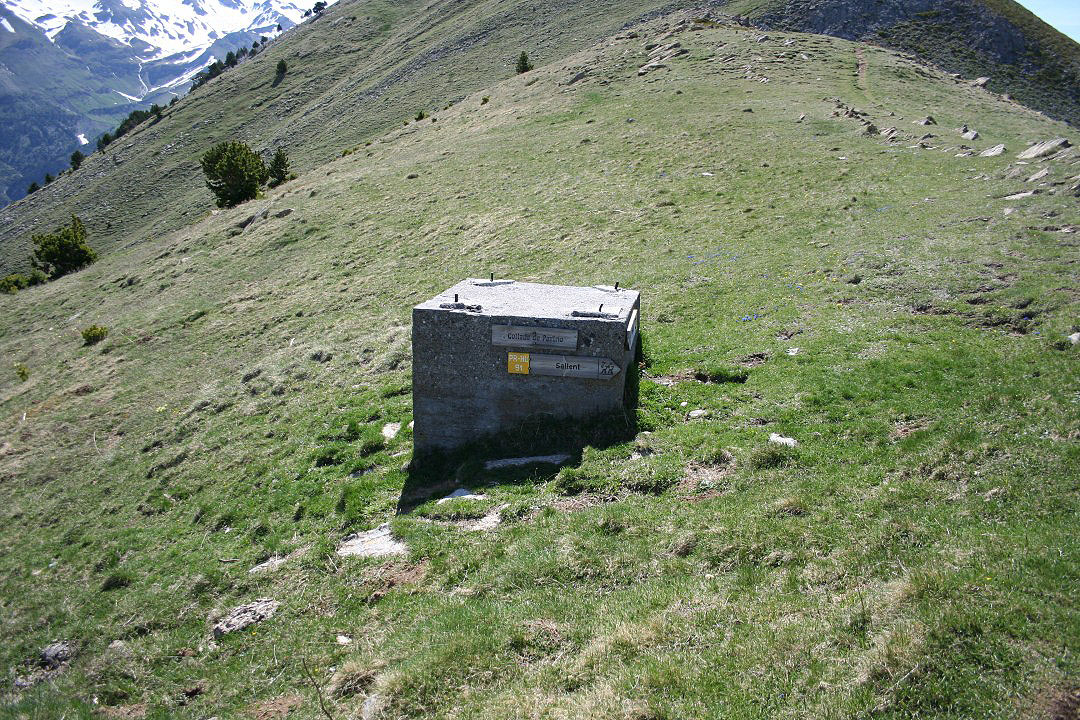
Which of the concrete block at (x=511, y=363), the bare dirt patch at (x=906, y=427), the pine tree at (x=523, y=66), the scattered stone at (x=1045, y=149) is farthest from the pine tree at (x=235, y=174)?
the bare dirt patch at (x=906, y=427)

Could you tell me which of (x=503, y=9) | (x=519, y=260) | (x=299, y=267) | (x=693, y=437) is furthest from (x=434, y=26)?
(x=693, y=437)

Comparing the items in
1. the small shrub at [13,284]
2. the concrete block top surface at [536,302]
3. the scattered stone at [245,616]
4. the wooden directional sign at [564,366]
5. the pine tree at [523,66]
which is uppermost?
the pine tree at [523,66]

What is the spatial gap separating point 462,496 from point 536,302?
15.8ft

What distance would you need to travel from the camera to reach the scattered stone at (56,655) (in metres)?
11.5

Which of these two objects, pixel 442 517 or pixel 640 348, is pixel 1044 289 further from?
pixel 442 517

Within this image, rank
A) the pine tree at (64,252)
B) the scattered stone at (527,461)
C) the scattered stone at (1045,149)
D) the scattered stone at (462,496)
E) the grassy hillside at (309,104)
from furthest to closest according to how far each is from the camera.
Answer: the grassy hillside at (309,104) → the pine tree at (64,252) → the scattered stone at (1045,149) → the scattered stone at (527,461) → the scattered stone at (462,496)

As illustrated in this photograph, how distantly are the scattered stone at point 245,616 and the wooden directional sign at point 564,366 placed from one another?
21.1 ft

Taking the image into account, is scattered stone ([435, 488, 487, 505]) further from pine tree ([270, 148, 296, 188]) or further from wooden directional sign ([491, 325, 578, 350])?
pine tree ([270, 148, 296, 188])

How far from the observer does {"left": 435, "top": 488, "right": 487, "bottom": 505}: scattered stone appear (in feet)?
38.1

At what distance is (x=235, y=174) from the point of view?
56875mm

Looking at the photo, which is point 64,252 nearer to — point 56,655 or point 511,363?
point 56,655

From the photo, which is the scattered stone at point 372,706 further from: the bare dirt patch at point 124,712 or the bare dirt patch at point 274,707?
the bare dirt patch at point 124,712

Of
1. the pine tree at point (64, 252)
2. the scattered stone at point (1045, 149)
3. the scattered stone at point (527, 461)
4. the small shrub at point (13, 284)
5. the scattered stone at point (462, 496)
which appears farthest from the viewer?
the pine tree at point (64, 252)

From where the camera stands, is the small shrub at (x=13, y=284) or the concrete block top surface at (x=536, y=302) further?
the small shrub at (x=13, y=284)
